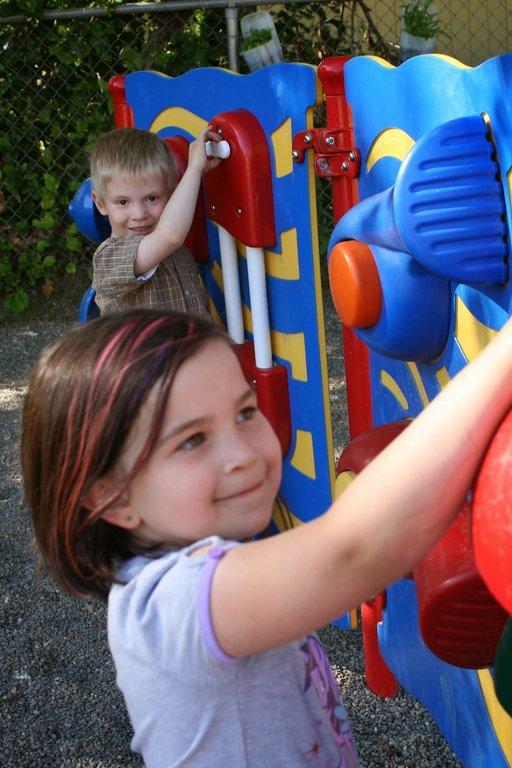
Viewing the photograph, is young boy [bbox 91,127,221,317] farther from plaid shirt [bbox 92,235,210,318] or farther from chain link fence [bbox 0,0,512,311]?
chain link fence [bbox 0,0,512,311]

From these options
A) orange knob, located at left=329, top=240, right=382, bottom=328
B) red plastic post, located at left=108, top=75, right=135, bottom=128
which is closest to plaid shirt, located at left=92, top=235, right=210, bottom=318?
red plastic post, located at left=108, top=75, right=135, bottom=128

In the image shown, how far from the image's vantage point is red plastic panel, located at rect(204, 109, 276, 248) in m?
2.40

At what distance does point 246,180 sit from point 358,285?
96 cm

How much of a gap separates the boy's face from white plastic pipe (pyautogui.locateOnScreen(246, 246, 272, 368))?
33 cm

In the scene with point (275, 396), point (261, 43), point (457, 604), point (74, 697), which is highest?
point (261, 43)

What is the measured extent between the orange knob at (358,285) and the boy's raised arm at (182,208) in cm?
95

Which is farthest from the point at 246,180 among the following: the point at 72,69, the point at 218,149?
the point at 72,69

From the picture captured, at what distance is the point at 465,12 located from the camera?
313 inches

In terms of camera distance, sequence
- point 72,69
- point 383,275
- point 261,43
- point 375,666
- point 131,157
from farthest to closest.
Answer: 1. point 72,69
2. point 261,43
3. point 131,157
4. point 375,666
5. point 383,275

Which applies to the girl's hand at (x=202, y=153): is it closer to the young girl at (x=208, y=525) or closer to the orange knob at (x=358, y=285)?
the orange knob at (x=358, y=285)

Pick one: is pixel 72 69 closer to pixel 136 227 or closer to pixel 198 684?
pixel 136 227

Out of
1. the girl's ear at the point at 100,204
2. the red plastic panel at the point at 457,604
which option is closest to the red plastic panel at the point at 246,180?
the girl's ear at the point at 100,204

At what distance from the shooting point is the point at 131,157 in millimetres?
2611

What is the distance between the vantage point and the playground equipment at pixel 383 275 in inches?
46.3
